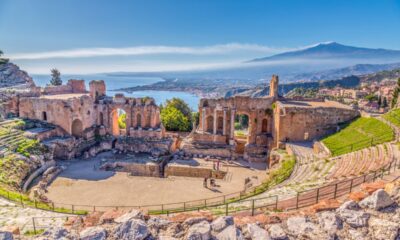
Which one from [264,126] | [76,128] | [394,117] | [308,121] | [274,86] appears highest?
[274,86]

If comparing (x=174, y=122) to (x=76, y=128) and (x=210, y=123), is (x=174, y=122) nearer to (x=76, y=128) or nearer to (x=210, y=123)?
(x=210, y=123)

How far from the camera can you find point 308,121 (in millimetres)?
27359

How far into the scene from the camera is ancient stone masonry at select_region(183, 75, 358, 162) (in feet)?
89.9

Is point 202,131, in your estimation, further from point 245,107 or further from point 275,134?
point 275,134

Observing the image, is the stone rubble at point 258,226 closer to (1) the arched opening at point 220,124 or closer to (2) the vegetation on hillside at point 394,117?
(2) the vegetation on hillside at point 394,117

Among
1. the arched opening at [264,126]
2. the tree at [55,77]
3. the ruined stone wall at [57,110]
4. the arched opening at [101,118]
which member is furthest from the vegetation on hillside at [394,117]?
the tree at [55,77]

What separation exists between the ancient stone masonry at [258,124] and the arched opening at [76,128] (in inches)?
507

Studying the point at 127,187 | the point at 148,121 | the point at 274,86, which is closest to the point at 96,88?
the point at 148,121

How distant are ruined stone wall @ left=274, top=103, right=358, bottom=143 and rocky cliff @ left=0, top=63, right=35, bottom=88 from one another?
166ft

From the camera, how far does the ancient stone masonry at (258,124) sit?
27.4 m

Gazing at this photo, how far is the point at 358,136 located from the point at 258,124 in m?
11.1

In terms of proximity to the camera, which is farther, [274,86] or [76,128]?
[76,128]

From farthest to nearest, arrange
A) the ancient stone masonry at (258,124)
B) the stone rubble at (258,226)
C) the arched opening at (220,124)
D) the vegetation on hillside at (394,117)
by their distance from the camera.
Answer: the arched opening at (220,124), the ancient stone masonry at (258,124), the vegetation on hillside at (394,117), the stone rubble at (258,226)

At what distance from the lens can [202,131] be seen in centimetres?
3259
